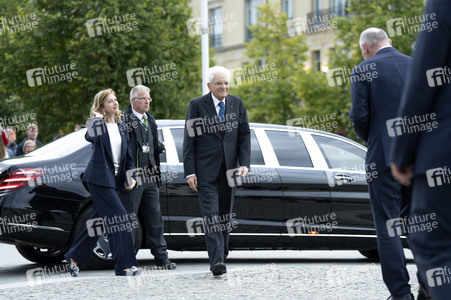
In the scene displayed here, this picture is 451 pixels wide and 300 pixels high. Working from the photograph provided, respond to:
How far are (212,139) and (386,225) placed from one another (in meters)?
2.68

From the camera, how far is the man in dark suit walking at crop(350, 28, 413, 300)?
605 centimetres

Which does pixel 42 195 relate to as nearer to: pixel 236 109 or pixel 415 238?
pixel 236 109

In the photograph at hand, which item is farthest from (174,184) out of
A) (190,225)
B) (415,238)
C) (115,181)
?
(415,238)

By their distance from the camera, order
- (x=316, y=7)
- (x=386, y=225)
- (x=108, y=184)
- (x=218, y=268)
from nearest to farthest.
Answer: (x=386, y=225) < (x=218, y=268) < (x=108, y=184) < (x=316, y=7)

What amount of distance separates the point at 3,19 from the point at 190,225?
20.0 meters

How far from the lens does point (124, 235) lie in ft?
28.1

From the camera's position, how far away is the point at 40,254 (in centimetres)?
1041

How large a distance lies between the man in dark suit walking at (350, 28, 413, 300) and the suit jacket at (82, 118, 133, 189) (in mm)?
3060

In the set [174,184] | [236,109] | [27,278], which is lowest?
[27,278]

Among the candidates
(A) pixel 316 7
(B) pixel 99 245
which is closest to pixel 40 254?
(B) pixel 99 245

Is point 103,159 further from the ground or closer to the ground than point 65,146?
closer to the ground

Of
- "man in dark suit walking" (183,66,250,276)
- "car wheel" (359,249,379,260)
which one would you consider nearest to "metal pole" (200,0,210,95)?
"car wheel" (359,249,379,260)

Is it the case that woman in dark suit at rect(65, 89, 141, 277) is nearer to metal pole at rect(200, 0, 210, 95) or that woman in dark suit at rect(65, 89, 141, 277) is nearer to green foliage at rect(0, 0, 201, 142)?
metal pole at rect(200, 0, 210, 95)

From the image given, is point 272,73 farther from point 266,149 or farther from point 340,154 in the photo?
point 266,149
